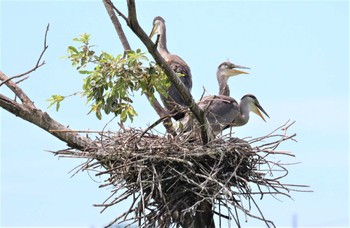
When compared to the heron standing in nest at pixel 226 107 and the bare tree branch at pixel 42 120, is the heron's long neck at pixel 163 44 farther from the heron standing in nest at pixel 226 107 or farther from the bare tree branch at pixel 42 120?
the bare tree branch at pixel 42 120

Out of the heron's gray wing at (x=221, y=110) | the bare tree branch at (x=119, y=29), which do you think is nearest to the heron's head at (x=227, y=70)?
the heron's gray wing at (x=221, y=110)

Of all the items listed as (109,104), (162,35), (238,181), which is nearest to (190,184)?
(238,181)

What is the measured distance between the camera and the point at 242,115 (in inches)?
400

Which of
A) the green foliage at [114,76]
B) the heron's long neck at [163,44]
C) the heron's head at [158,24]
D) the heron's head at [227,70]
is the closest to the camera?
the green foliage at [114,76]

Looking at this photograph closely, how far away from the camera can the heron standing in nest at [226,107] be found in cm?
930

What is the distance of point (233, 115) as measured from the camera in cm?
982

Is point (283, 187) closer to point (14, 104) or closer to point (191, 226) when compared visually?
point (191, 226)

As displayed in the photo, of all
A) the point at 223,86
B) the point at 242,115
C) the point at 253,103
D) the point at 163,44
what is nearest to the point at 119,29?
the point at 223,86

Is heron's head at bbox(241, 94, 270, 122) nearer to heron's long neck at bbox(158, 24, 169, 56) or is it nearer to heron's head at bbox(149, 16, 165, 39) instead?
heron's long neck at bbox(158, 24, 169, 56)

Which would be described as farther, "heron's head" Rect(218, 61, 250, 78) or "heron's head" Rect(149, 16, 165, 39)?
"heron's head" Rect(149, 16, 165, 39)

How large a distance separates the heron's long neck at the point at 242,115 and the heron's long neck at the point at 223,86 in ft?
1.16

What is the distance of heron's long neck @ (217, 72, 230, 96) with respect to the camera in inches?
417

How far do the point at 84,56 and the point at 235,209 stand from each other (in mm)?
1749

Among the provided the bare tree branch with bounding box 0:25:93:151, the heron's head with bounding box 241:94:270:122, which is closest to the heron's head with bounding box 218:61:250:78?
the heron's head with bounding box 241:94:270:122
